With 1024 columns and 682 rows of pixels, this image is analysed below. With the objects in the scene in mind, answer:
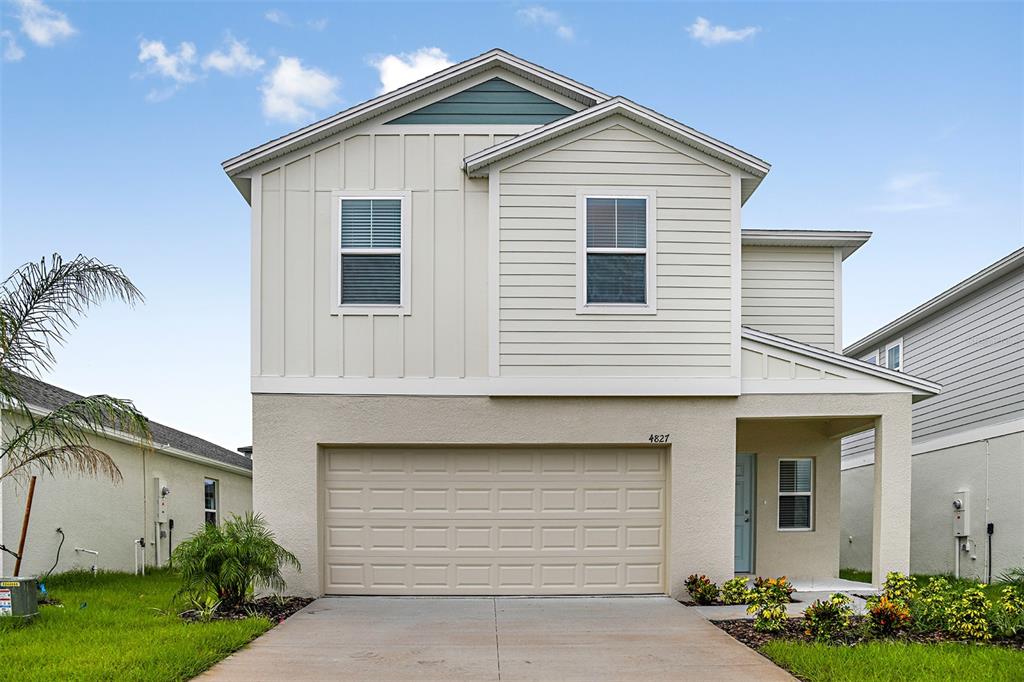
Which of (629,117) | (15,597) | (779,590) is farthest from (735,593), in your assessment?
(15,597)

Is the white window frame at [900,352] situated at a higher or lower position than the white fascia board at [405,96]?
lower

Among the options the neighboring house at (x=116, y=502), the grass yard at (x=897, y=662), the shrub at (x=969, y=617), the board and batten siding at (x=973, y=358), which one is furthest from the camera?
the board and batten siding at (x=973, y=358)

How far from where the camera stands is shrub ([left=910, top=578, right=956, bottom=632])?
9633 mm

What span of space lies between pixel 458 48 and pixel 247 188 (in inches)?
151

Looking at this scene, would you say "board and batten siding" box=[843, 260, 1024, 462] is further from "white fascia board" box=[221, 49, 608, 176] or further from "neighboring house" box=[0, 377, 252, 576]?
"neighboring house" box=[0, 377, 252, 576]

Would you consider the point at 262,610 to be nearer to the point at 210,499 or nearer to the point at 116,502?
the point at 116,502

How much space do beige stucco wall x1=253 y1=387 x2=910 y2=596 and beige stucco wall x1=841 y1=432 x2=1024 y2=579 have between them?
13.3 ft

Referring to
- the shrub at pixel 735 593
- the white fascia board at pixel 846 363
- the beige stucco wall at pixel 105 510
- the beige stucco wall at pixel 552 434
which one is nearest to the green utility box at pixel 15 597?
the beige stucco wall at pixel 552 434

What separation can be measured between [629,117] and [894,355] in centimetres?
1168

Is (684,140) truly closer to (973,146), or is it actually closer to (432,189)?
(432,189)

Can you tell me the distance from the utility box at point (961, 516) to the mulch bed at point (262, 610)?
11.7 metres

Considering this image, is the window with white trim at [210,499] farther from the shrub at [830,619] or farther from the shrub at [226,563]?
the shrub at [830,619]

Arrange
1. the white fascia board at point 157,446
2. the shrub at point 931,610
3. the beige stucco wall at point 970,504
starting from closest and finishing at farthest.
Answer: the shrub at point 931,610 → the white fascia board at point 157,446 → the beige stucco wall at point 970,504

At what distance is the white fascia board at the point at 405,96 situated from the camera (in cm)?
1251
